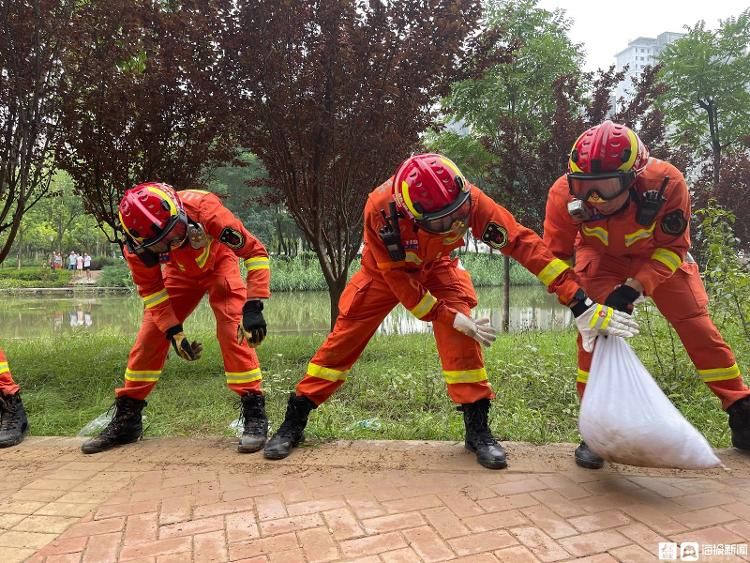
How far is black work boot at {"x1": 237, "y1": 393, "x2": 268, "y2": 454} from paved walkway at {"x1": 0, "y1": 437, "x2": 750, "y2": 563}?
12cm

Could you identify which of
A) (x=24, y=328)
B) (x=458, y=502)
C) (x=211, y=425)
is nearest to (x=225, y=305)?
(x=211, y=425)

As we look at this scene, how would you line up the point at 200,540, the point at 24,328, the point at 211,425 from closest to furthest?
1. the point at 200,540
2. the point at 211,425
3. the point at 24,328

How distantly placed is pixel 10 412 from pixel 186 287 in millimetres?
1507

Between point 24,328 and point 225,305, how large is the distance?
9.82m

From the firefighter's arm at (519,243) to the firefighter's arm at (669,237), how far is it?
0.37 m

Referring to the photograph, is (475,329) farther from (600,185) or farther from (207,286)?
(207,286)

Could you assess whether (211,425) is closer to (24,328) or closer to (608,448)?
(608,448)

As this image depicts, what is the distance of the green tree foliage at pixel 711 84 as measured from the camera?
9.31 meters

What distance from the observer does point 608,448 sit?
2445 mm

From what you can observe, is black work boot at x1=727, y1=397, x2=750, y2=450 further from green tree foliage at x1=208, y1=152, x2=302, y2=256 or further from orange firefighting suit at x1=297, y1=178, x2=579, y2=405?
green tree foliage at x1=208, y1=152, x2=302, y2=256

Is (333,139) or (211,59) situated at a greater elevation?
(211,59)

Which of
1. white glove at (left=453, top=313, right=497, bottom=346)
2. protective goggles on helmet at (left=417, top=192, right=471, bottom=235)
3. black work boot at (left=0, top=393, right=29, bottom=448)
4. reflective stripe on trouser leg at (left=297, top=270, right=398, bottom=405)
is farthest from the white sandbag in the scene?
black work boot at (left=0, top=393, right=29, bottom=448)

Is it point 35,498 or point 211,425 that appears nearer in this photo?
point 35,498

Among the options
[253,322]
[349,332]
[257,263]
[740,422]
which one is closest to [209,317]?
[257,263]
